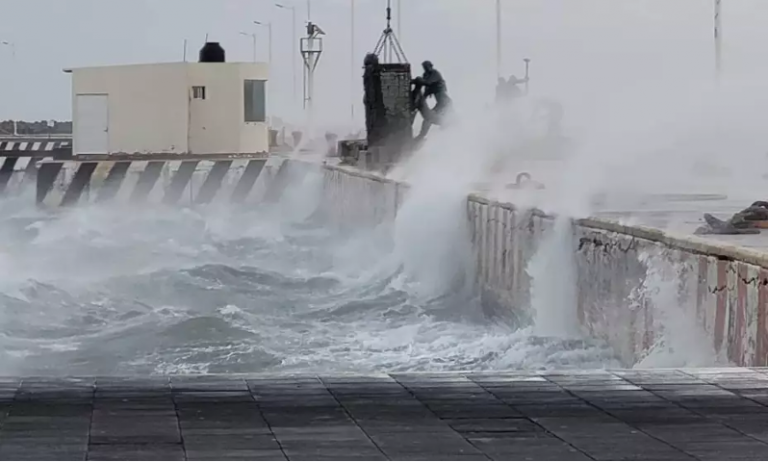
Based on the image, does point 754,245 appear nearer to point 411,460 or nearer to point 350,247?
point 411,460

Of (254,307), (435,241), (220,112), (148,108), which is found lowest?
(254,307)

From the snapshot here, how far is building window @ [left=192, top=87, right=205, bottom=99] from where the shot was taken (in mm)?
39000

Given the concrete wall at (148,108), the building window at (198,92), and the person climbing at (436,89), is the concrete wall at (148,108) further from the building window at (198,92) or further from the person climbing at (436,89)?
the person climbing at (436,89)

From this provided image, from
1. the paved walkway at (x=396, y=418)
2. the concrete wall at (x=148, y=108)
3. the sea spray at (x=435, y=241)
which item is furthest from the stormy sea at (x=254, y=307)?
the concrete wall at (x=148, y=108)

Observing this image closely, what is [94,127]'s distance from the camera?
39.2 m

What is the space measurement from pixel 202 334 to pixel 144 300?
3.75 meters

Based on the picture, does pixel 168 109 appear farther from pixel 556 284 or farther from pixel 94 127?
pixel 556 284

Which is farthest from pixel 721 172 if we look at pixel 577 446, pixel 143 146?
pixel 143 146

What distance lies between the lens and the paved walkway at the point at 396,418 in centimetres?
480

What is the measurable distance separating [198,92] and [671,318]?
30069 millimetres

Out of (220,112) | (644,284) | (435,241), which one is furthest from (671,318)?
(220,112)

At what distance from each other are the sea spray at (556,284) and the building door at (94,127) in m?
26.6

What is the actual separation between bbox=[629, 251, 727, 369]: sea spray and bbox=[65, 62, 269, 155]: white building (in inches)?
1145

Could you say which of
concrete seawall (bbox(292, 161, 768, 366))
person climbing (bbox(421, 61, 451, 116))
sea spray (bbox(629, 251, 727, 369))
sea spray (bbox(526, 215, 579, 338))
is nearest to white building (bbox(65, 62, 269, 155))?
person climbing (bbox(421, 61, 451, 116))
